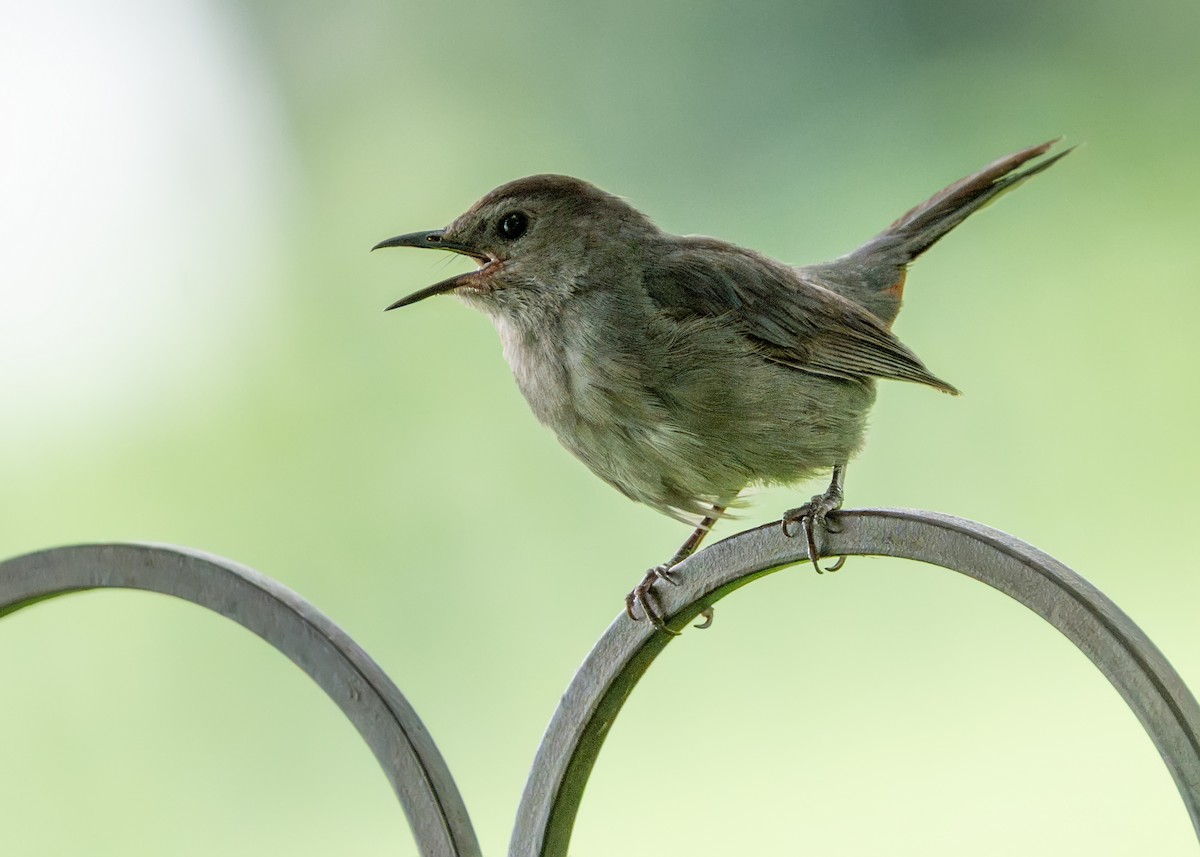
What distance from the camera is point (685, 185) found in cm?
423

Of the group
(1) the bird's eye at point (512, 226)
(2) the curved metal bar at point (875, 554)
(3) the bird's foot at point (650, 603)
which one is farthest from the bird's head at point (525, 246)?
(2) the curved metal bar at point (875, 554)

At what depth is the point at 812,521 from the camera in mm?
1385

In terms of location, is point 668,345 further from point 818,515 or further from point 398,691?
point 398,691

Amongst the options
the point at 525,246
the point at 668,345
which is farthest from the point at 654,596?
the point at 525,246

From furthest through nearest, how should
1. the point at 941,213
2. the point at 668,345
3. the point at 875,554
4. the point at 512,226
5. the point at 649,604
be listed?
the point at 941,213
the point at 512,226
the point at 668,345
the point at 649,604
the point at 875,554

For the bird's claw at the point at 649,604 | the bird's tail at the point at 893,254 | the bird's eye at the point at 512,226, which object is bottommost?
the bird's claw at the point at 649,604

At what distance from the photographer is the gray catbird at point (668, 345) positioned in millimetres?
1861

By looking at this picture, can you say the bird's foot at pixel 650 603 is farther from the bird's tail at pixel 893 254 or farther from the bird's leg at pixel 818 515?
the bird's tail at pixel 893 254

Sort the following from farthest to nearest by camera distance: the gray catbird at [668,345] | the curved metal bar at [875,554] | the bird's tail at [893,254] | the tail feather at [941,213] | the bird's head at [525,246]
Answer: the bird's tail at [893,254] → the tail feather at [941,213] → the bird's head at [525,246] → the gray catbird at [668,345] → the curved metal bar at [875,554]

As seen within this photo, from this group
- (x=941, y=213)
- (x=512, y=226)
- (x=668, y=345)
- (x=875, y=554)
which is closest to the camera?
(x=875, y=554)

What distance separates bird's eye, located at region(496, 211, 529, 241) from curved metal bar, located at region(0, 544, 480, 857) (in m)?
0.75

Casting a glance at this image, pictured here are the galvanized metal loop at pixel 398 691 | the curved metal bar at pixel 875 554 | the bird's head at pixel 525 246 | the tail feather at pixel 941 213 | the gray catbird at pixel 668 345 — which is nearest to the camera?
the curved metal bar at pixel 875 554

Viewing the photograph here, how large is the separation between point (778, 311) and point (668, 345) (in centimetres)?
23

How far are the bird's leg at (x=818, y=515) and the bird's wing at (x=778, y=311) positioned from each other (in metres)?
0.16
